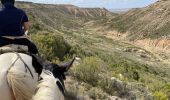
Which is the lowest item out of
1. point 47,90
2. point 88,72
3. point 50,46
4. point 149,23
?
point 149,23

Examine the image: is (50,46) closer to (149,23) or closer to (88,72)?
(88,72)

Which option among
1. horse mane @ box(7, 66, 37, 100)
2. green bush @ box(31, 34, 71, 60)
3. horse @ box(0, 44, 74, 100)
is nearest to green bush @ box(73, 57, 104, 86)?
green bush @ box(31, 34, 71, 60)

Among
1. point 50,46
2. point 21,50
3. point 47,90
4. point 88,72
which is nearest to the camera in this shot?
point 47,90

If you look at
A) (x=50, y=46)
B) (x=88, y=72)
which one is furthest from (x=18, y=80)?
(x=50, y=46)

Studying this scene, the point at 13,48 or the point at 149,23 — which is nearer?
the point at 13,48

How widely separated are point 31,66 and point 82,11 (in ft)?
621

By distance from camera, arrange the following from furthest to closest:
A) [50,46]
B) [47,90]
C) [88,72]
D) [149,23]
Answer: [149,23]
[50,46]
[88,72]
[47,90]

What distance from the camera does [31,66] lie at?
5.24 metres

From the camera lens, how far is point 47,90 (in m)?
4.63

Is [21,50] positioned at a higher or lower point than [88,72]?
higher

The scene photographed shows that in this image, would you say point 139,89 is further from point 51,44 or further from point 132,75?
point 132,75

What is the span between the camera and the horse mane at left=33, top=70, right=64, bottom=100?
446cm

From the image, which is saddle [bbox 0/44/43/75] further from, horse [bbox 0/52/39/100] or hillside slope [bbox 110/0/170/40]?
hillside slope [bbox 110/0/170/40]

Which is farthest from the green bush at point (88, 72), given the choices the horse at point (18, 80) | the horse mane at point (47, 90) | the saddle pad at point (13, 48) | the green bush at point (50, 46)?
the horse at point (18, 80)
